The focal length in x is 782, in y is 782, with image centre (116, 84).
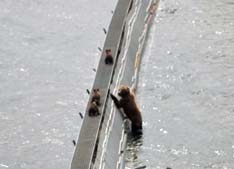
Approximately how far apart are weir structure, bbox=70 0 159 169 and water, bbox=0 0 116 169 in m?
3.98

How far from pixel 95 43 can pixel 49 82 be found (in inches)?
258

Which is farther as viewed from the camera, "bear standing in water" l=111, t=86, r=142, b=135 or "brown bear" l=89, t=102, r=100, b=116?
"bear standing in water" l=111, t=86, r=142, b=135

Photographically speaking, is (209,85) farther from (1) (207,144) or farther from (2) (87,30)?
(2) (87,30)

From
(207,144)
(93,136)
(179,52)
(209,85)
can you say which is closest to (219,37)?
(179,52)

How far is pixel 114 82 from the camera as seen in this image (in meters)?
41.8

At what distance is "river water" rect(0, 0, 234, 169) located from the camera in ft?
133

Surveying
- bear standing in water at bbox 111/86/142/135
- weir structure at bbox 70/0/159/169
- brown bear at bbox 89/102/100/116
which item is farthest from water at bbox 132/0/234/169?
brown bear at bbox 89/102/100/116

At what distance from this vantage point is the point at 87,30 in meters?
59.6

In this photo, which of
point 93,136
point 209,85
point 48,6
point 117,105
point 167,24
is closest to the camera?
point 93,136

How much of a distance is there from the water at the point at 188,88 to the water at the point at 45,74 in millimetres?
4610

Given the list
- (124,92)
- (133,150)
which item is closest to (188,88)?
(124,92)

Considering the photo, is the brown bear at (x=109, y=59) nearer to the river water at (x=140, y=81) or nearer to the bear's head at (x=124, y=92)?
the river water at (x=140, y=81)

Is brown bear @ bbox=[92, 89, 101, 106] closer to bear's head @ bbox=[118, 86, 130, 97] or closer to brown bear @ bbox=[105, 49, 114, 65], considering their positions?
bear's head @ bbox=[118, 86, 130, 97]

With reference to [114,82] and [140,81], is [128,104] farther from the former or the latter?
[140,81]
